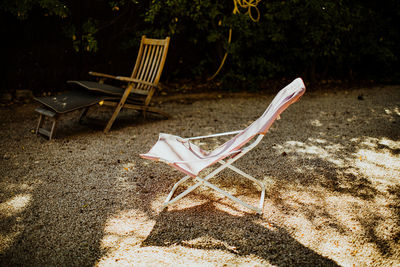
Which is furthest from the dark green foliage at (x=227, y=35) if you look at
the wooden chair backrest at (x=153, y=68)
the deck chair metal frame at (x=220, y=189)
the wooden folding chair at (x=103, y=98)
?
the deck chair metal frame at (x=220, y=189)

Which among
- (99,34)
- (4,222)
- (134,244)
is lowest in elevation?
(4,222)

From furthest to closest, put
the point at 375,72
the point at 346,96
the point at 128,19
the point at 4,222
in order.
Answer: the point at 375,72 < the point at 128,19 < the point at 346,96 < the point at 4,222

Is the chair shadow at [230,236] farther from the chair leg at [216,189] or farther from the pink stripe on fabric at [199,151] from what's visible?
the pink stripe on fabric at [199,151]

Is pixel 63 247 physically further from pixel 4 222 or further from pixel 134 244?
pixel 4 222

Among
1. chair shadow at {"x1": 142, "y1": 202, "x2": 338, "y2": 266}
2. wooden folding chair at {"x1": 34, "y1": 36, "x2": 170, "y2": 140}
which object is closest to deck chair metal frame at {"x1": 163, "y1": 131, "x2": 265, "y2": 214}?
chair shadow at {"x1": 142, "y1": 202, "x2": 338, "y2": 266}

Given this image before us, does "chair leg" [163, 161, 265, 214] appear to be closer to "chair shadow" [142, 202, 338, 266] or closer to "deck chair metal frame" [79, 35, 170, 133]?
"chair shadow" [142, 202, 338, 266]

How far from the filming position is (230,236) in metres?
2.38

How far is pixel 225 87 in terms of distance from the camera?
7484 millimetres

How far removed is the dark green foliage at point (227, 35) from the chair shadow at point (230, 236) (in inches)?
189

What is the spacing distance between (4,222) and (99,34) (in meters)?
5.46

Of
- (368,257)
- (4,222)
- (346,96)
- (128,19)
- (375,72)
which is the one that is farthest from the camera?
(375,72)

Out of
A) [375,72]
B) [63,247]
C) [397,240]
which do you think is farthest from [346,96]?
[63,247]

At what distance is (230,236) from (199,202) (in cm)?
57

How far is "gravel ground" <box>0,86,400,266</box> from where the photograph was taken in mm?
2207
